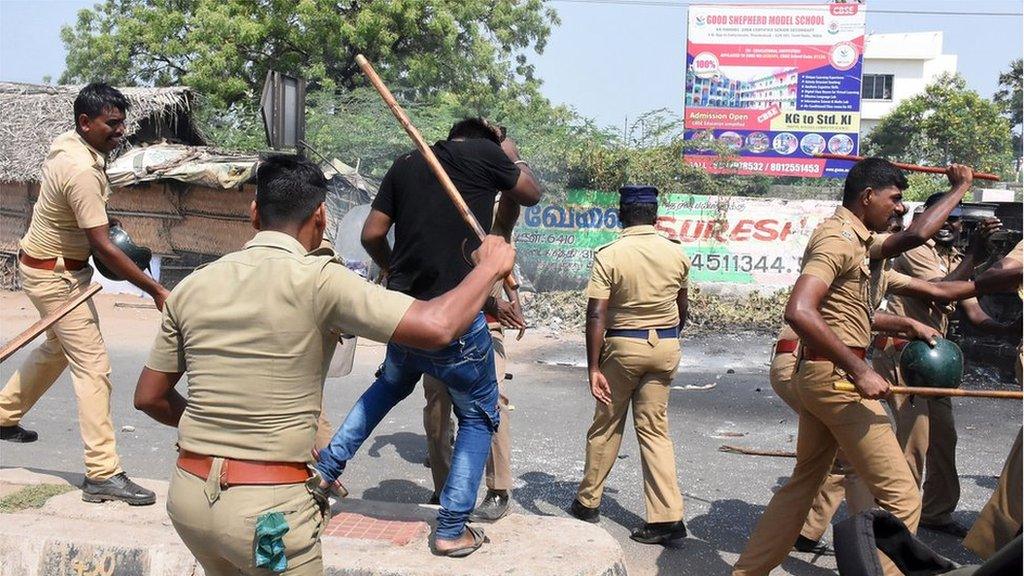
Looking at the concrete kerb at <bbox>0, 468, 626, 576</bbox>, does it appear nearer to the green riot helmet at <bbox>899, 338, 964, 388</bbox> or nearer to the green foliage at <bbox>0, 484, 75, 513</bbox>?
the green foliage at <bbox>0, 484, 75, 513</bbox>

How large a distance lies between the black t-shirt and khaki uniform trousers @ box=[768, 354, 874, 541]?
1.48 metres

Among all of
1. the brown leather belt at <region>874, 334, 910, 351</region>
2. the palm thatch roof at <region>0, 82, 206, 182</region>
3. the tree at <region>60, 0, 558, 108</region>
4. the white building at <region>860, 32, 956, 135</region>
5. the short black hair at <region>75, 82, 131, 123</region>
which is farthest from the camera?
the white building at <region>860, 32, 956, 135</region>

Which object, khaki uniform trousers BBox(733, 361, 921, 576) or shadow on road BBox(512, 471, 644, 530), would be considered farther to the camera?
shadow on road BBox(512, 471, 644, 530)

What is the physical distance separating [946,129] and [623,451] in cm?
3112

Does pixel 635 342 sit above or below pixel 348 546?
above

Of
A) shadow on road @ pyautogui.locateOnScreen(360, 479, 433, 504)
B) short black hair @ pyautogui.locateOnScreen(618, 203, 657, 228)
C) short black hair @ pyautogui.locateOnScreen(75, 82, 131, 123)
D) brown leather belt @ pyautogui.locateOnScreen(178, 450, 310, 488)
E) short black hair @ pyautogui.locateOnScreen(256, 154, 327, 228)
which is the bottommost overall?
shadow on road @ pyautogui.locateOnScreen(360, 479, 433, 504)

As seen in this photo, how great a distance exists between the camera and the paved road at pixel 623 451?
527 cm

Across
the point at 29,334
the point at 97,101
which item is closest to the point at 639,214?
the point at 97,101

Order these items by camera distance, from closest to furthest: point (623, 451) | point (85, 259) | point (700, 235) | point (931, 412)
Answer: point (85, 259), point (931, 412), point (623, 451), point (700, 235)

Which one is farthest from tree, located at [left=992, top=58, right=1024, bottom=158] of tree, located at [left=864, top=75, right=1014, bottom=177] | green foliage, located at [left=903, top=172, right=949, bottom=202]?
green foliage, located at [left=903, top=172, right=949, bottom=202]

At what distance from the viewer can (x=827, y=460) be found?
4277 millimetres

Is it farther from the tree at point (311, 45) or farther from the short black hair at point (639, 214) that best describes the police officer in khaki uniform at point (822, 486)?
the tree at point (311, 45)

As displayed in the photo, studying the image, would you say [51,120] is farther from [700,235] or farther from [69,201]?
[69,201]

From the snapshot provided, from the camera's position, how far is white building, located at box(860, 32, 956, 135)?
54250mm
